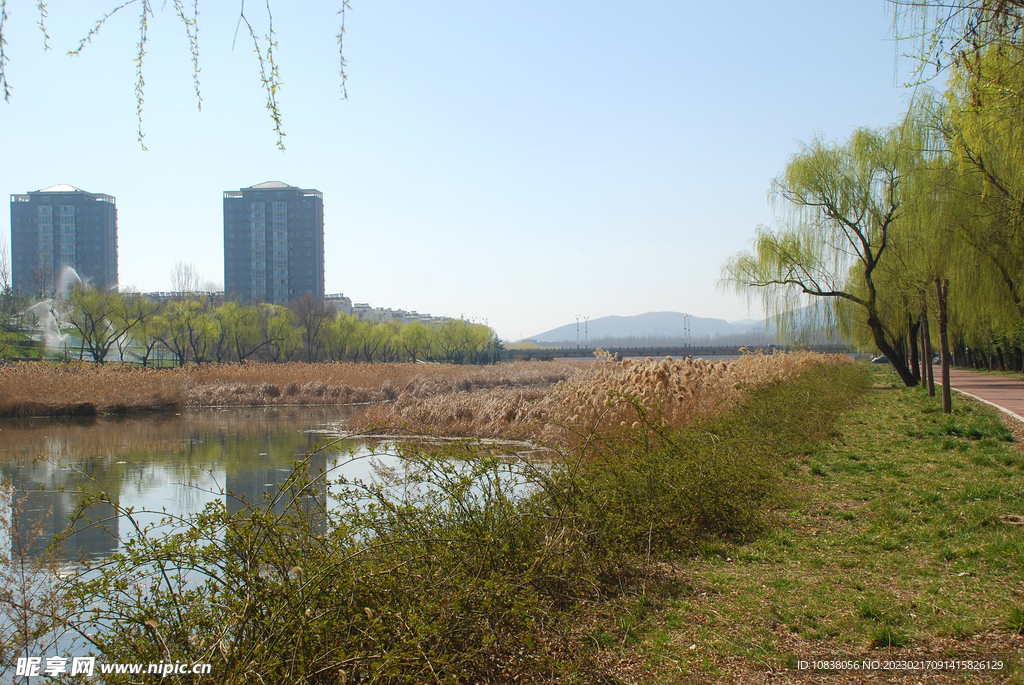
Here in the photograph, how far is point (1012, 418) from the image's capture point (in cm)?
1126

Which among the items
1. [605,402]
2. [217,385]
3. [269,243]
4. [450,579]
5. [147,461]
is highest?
[269,243]

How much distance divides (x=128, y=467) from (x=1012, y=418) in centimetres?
1508

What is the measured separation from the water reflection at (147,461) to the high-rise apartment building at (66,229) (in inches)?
4398

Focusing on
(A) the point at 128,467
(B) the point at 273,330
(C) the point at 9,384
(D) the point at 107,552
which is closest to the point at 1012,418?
(D) the point at 107,552

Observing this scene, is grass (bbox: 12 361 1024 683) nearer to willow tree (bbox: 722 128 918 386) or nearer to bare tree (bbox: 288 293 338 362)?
willow tree (bbox: 722 128 918 386)

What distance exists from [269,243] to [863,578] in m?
142

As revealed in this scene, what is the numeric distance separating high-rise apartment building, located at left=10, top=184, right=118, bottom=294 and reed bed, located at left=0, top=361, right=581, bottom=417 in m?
103

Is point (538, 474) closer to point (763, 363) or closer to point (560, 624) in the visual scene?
point (560, 624)

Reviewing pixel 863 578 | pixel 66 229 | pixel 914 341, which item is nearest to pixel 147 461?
pixel 863 578

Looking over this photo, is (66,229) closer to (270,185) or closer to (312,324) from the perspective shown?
(270,185)

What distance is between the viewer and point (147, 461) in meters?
13.0

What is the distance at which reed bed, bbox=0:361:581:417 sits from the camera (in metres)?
21.2

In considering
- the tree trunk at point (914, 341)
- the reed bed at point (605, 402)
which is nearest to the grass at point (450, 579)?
the reed bed at point (605, 402)

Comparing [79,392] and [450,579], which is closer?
[450,579]
